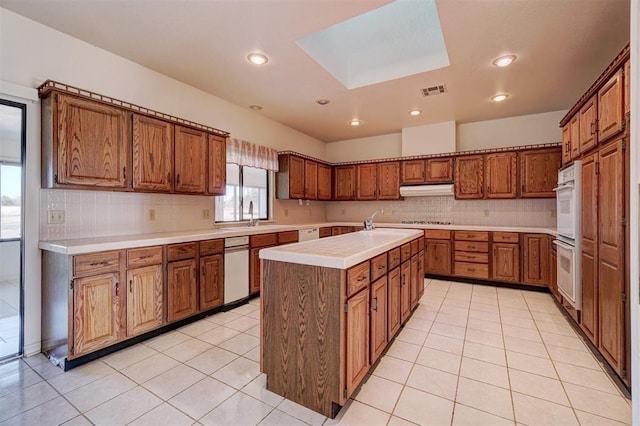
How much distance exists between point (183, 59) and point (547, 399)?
4030mm

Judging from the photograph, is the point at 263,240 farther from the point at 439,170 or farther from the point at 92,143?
the point at 439,170

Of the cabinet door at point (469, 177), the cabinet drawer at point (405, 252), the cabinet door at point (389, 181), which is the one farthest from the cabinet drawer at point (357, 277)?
the cabinet door at point (389, 181)

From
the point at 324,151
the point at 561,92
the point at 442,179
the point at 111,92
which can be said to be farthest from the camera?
the point at 324,151

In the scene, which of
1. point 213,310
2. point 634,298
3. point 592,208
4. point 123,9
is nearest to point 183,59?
point 123,9

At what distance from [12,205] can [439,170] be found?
527 cm

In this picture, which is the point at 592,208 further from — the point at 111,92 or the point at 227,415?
the point at 111,92

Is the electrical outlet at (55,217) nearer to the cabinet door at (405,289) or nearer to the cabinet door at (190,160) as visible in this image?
the cabinet door at (190,160)

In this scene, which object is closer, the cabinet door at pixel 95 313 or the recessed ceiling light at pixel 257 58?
the cabinet door at pixel 95 313

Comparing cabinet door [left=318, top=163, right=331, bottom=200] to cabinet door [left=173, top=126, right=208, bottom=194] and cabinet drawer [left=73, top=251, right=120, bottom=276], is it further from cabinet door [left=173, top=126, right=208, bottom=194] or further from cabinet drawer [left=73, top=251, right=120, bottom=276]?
cabinet drawer [left=73, top=251, right=120, bottom=276]

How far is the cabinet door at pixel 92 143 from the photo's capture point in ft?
7.59

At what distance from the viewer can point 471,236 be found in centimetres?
450

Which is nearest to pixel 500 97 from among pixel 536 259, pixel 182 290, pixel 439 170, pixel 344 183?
pixel 439 170

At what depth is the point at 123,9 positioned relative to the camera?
7.37 feet

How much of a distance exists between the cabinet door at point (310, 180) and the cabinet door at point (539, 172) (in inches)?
130
